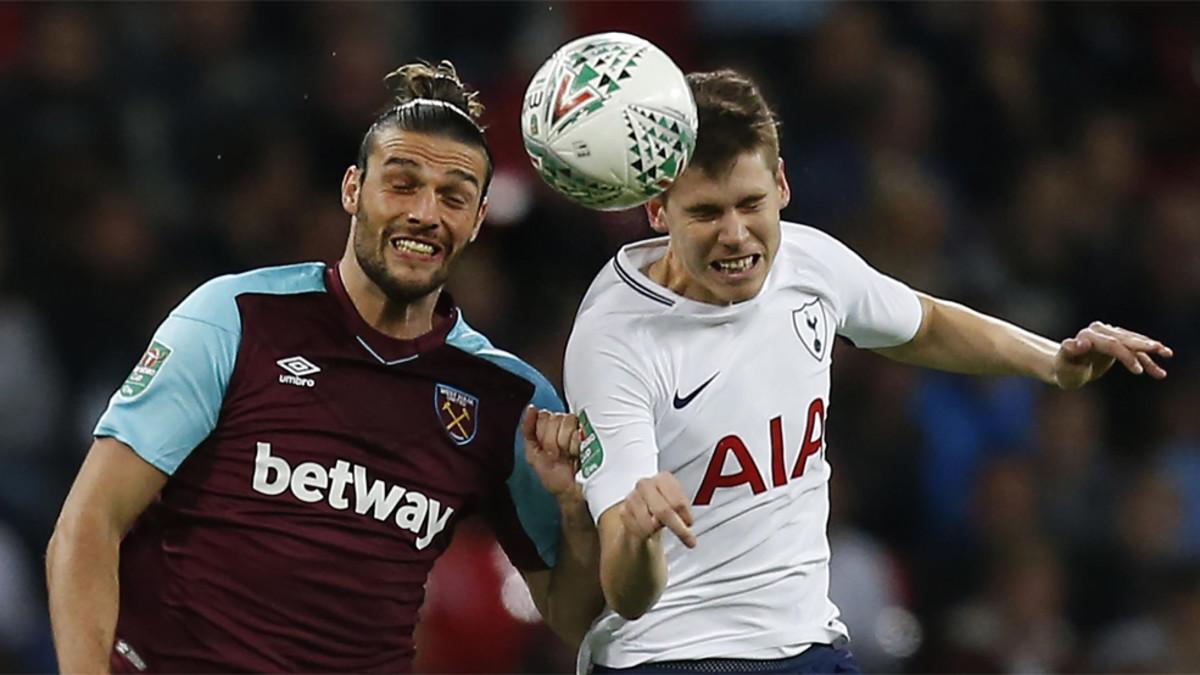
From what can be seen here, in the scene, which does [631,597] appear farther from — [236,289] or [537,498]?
[236,289]

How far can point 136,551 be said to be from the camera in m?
4.67

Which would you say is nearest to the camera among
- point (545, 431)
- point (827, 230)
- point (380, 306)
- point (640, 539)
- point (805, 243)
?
point (640, 539)

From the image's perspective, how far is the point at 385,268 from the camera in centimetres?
461

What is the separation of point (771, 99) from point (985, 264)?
1.27 m

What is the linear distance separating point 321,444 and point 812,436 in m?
1.17

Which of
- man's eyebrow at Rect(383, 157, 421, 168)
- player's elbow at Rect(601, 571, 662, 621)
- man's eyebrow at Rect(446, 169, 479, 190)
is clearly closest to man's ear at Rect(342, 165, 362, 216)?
man's eyebrow at Rect(383, 157, 421, 168)

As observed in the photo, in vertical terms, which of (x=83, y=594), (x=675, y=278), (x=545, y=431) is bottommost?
(x=83, y=594)

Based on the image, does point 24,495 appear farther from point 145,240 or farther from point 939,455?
point 939,455

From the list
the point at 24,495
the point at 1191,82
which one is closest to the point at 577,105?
the point at 24,495

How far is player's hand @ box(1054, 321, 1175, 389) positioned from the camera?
15.0 feet

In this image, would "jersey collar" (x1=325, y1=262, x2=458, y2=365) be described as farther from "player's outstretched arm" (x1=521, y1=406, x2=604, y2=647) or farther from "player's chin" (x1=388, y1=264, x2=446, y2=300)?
"player's outstretched arm" (x1=521, y1=406, x2=604, y2=647)

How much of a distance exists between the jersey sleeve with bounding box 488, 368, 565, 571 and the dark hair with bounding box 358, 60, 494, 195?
22.6 inches

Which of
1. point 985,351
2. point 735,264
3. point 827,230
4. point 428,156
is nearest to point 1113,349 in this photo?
point 985,351

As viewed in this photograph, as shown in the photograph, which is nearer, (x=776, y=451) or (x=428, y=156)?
(x=776, y=451)
